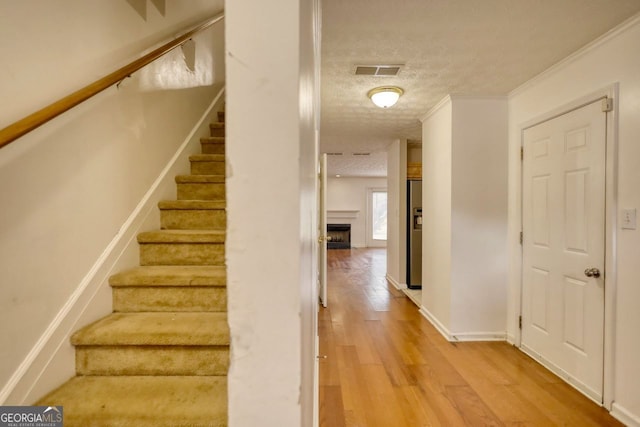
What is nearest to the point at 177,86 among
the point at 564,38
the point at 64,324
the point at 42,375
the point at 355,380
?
the point at 64,324

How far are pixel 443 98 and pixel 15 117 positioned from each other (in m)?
3.19

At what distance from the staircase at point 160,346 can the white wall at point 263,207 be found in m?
0.75

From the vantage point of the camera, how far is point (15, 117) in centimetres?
112

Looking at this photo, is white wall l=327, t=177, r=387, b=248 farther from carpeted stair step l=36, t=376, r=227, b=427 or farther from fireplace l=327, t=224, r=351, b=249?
carpeted stair step l=36, t=376, r=227, b=427

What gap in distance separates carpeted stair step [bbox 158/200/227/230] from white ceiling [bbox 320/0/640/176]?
1360mm

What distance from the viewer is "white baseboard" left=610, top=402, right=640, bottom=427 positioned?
1.74 meters

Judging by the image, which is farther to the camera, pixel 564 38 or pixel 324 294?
pixel 324 294

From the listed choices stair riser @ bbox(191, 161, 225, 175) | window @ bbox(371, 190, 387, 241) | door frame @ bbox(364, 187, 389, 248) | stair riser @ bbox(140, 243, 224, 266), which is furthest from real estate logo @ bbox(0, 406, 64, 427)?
window @ bbox(371, 190, 387, 241)

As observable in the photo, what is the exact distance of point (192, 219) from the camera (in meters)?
2.06

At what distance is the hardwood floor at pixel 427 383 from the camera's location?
1852 mm

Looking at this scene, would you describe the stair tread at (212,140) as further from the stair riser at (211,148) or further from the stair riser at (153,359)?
the stair riser at (153,359)

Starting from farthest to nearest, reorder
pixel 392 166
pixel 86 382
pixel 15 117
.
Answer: pixel 392 166, pixel 86 382, pixel 15 117

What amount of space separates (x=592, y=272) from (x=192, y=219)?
8.94 ft

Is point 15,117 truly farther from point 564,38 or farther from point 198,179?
point 564,38
